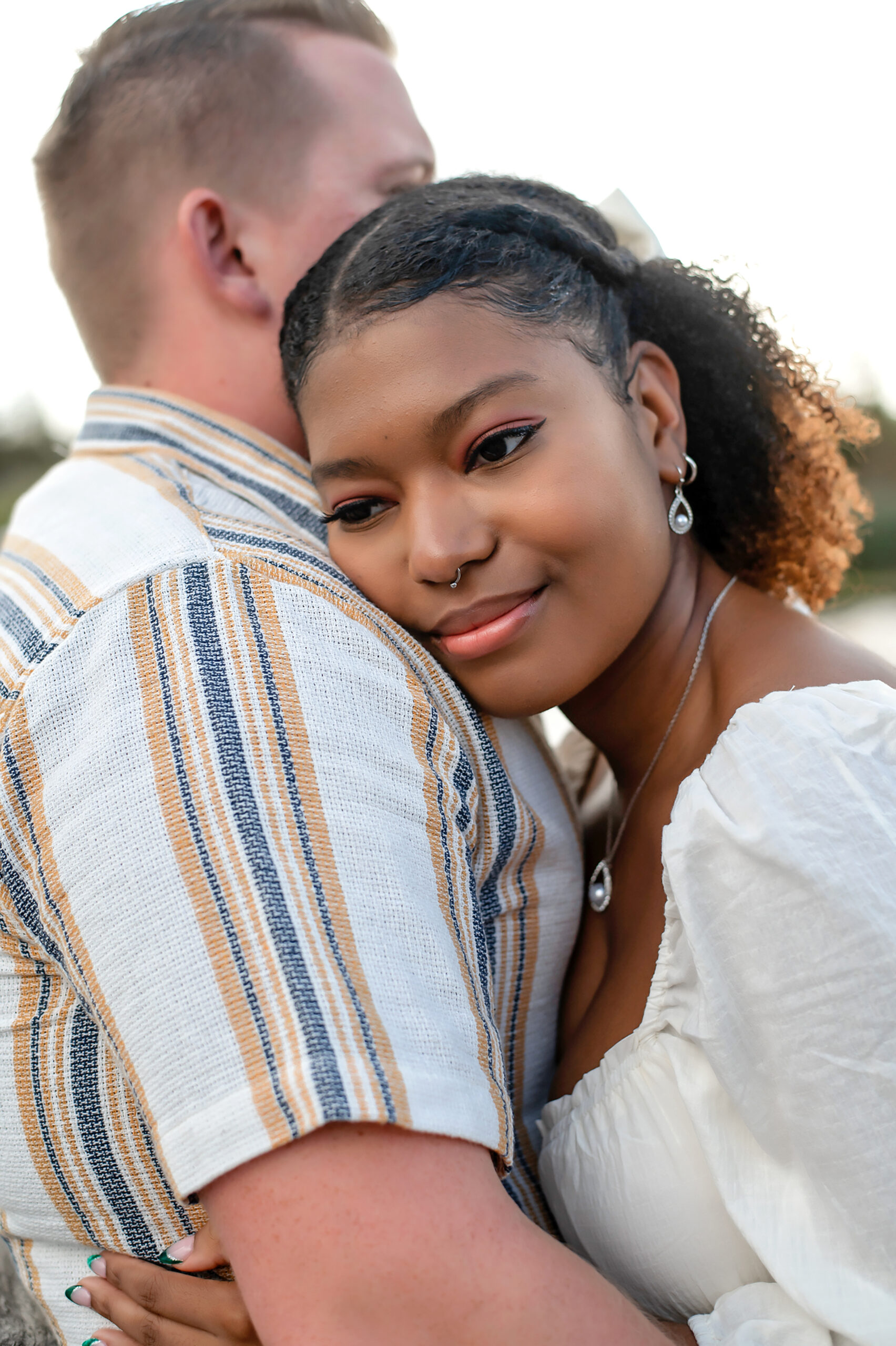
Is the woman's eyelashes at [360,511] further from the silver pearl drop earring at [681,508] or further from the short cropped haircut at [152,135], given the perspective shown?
the short cropped haircut at [152,135]

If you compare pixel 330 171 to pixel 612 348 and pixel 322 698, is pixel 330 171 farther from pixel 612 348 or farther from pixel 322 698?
pixel 322 698

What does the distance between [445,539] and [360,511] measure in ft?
0.70

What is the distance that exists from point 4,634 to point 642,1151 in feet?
3.42

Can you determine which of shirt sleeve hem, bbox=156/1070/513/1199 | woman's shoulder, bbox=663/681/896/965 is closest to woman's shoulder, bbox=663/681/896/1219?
woman's shoulder, bbox=663/681/896/965

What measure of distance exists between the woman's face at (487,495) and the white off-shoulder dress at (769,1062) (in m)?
0.31

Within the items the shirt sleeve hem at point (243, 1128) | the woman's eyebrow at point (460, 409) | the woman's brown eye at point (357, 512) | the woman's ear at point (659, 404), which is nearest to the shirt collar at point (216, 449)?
the woman's brown eye at point (357, 512)

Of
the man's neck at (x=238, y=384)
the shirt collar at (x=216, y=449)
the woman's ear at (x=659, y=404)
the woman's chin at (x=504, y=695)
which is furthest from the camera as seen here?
the man's neck at (x=238, y=384)

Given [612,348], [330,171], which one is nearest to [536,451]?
[612,348]

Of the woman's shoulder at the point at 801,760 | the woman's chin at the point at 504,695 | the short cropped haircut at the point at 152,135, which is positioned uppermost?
the short cropped haircut at the point at 152,135

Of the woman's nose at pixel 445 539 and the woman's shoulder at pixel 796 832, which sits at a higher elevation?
the woman's nose at pixel 445 539

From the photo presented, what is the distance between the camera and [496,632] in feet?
5.12

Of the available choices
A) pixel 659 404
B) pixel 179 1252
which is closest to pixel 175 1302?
pixel 179 1252

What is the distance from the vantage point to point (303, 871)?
105cm

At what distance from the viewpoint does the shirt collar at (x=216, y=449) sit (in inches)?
67.4
